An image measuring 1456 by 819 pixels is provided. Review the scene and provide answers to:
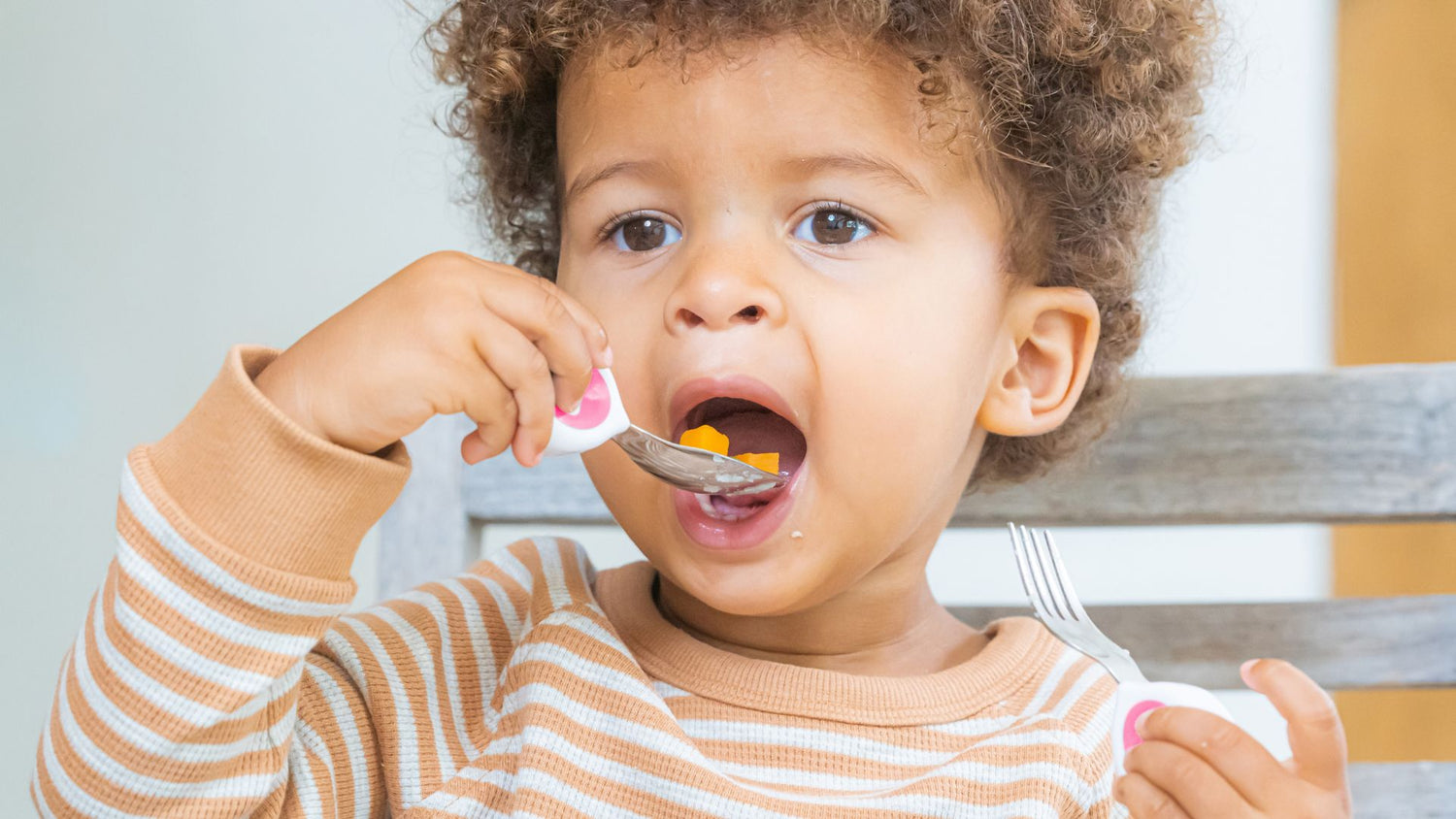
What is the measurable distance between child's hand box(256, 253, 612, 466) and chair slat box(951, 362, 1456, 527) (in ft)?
2.00

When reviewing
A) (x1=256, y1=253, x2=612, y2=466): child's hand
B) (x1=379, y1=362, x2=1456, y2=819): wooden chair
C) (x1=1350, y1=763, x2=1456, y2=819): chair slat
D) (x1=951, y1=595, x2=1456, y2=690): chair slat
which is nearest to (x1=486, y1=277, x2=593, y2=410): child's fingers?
(x1=256, y1=253, x2=612, y2=466): child's hand

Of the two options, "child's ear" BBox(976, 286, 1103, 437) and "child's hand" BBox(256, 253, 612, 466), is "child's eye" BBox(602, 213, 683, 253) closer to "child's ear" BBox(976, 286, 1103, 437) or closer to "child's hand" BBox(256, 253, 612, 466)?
"child's hand" BBox(256, 253, 612, 466)

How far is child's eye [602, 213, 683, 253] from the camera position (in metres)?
0.82

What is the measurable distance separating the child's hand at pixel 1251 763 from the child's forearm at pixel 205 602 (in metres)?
0.42

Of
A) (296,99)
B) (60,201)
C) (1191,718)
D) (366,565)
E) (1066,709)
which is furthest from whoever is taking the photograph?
(366,565)

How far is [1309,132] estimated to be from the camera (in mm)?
1906

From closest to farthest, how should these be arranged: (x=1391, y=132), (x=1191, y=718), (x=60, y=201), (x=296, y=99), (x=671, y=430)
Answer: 1. (x=1191, y=718)
2. (x=671, y=430)
3. (x=60, y=201)
4. (x=296, y=99)
5. (x=1391, y=132)

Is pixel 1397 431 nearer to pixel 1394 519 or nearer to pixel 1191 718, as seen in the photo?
pixel 1394 519

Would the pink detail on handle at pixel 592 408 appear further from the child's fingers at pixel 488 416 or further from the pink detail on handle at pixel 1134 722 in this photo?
the pink detail on handle at pixel 1134 722

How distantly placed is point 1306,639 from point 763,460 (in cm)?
68

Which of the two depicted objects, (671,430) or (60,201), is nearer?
(671,430)

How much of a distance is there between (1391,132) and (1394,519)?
2.99 feet

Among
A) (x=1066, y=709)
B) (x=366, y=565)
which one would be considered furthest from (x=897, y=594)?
(x=366, y=565)

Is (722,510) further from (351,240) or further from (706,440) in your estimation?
(351,240)
